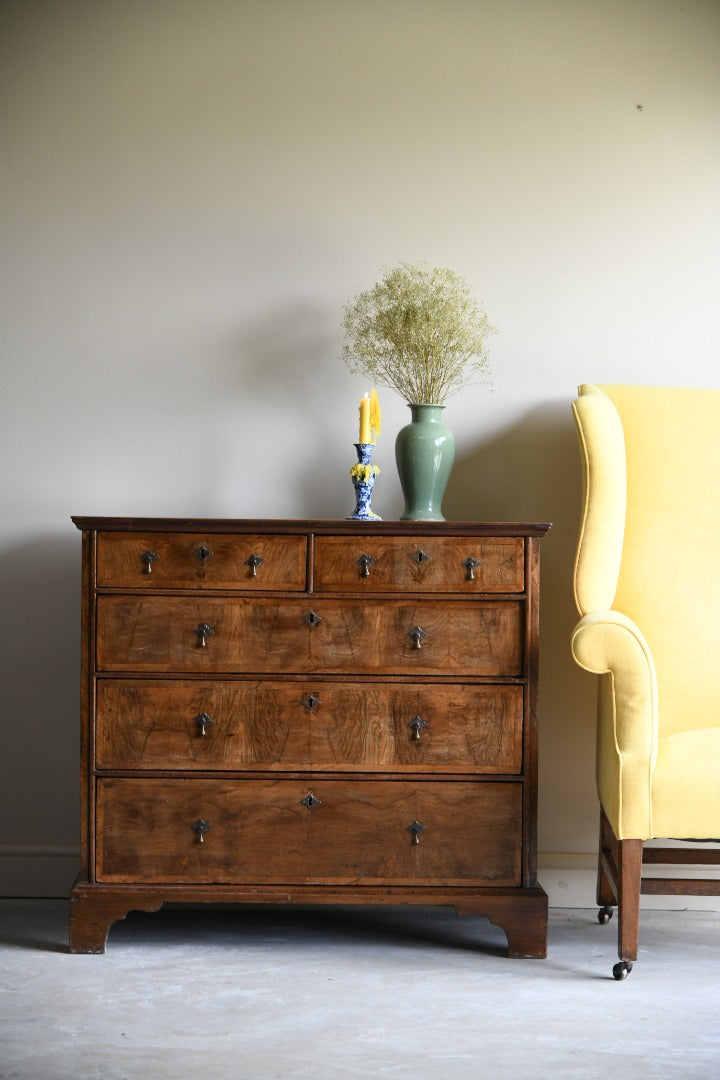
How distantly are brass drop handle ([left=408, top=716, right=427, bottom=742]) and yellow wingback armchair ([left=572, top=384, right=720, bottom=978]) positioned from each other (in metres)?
0.39

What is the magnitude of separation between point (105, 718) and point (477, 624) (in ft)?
2.87

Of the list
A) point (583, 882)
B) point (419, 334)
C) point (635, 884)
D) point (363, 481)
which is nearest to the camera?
point (635, 884)

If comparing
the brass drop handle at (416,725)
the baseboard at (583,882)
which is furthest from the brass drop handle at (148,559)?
the baseboard at (583,882)

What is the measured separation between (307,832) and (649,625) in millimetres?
985

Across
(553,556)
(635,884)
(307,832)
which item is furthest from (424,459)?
(635,884)

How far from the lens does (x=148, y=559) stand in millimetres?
2264

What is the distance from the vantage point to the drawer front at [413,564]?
2.27 meters

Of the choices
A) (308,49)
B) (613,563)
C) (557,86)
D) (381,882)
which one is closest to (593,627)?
(613,563)

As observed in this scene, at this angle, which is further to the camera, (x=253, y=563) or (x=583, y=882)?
(x=583, y=882)

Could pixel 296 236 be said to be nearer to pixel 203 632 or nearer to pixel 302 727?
pixel 203 632

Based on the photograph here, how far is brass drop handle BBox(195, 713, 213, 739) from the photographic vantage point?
2264mm

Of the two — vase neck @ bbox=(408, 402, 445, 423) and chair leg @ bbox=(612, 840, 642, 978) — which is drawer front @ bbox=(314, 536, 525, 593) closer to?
vase neck @ bbox=(408, 402, 445, 423)

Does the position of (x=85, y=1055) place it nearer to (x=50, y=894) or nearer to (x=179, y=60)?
(x=50, y=894)

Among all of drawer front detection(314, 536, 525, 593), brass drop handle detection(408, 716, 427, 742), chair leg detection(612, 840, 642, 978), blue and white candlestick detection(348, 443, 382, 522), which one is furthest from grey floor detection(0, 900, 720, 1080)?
blue and white candlestick detection(348, 443, 382, 522)
